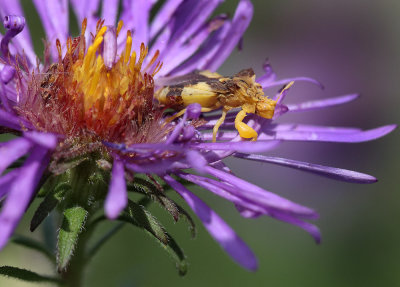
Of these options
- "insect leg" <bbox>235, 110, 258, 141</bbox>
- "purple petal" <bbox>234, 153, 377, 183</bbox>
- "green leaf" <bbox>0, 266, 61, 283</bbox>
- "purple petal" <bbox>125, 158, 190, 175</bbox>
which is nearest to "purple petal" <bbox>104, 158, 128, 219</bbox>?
"purple petal" <bbox>125, 158, 190, 175</bbox>

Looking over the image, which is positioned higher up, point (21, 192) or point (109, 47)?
point (109, 47)

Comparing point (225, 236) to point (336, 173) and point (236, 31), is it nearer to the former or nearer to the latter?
point (336, 173)

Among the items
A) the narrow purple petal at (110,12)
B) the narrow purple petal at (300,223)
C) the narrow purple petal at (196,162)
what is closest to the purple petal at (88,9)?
the narrow purple petal at (110,12)

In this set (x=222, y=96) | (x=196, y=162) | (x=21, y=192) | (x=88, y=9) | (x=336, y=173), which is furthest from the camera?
(x=88, y=9)

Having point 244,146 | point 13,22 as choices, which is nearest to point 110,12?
point 13,22

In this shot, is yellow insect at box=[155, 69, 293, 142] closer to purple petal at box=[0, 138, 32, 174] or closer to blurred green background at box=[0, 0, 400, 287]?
purple petal at box=[0, 138, 32, 174]

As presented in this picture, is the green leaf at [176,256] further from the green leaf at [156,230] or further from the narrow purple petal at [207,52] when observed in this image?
the narrow purple petal at [207,52]
